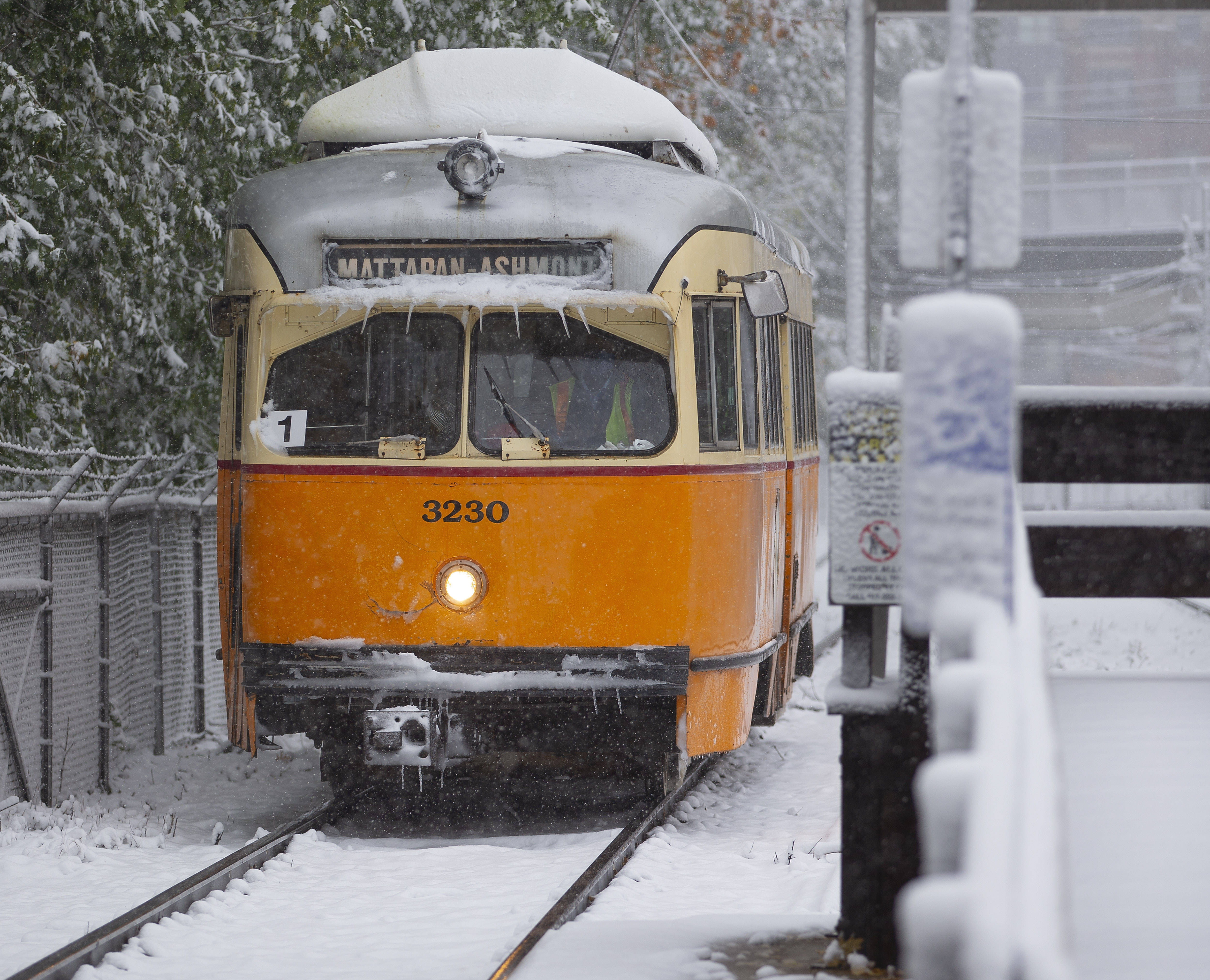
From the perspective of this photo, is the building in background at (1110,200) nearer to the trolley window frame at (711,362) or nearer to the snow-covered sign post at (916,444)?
the trolley window frame at (711,362)

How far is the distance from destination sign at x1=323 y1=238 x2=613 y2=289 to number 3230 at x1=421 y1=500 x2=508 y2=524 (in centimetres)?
102

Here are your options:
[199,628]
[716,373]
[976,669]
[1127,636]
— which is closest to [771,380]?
[716,373]

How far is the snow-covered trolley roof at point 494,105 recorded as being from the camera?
9.18m

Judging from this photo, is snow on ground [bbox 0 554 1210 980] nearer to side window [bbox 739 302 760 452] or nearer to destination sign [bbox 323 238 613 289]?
side window [bbox 739 302 760 452]

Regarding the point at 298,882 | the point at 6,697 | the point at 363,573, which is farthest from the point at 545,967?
the point at 6,697

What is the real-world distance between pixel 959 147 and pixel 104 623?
780 centimetres

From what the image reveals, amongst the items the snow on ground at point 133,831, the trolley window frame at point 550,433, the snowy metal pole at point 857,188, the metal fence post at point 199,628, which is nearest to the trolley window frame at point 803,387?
the trolley window frame at point 550,433

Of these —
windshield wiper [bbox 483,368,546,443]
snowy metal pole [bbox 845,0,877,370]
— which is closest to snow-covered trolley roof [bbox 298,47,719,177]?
windshield wiper [bbox 483,368,546,443]

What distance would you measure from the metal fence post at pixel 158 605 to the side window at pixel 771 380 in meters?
3.91

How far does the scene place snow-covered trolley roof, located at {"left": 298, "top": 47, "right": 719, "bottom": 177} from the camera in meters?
9.18

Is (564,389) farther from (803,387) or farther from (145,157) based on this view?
(145,157)

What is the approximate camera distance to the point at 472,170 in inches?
323

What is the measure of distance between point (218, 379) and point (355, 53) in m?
2.44

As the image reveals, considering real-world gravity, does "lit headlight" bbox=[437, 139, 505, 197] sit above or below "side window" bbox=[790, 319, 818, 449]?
above
